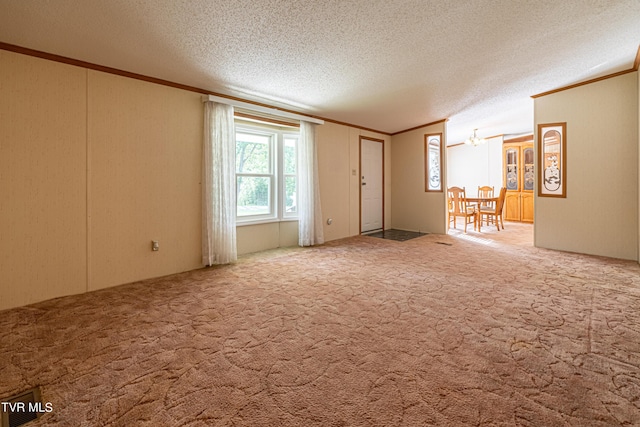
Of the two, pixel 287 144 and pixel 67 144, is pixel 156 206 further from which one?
pixel 287 144

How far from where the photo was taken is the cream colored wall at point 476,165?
8.80 meters

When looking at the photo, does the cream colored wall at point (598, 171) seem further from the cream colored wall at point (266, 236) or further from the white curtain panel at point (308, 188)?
the cream colored wall at point (266, 236)

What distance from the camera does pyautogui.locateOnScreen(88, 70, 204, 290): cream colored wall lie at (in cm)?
308

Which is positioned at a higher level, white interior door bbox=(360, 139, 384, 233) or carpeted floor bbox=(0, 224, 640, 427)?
white interior door bbox=(360, 139, 384, 233)

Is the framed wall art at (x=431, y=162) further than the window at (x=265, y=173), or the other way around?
the framed wall art at (x=431, y=162)

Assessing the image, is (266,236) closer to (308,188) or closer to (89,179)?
(308,188)

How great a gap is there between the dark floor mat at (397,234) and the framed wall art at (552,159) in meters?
2.33

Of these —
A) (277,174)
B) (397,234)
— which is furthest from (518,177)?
(277,174)

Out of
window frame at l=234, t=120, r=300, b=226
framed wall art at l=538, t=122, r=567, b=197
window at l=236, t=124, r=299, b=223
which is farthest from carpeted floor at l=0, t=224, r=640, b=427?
framed wall art at l=538, t=122, r=567, b=197

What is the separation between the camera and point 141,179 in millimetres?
3361

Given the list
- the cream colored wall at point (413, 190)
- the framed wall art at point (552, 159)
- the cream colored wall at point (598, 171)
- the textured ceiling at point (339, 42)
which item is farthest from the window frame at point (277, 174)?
the cream colored wall at point (598, 171)

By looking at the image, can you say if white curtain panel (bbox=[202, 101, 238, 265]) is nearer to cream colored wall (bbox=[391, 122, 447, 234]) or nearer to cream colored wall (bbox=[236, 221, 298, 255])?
cream colored wall (bbox=[236, 221, 298, 255])

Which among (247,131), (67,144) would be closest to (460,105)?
(247,131)

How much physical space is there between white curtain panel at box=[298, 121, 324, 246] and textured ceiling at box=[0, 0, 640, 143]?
28.9 inches
